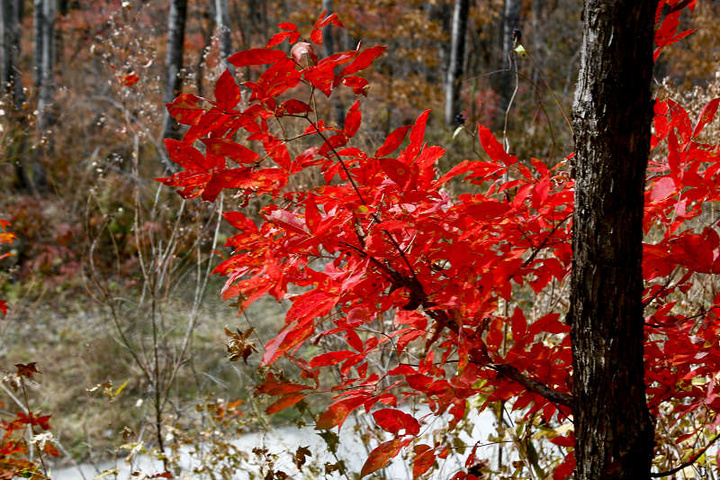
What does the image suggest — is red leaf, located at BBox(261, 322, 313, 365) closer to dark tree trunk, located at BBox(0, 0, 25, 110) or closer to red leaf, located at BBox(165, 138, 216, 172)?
red leaf, located at BBox(165, 138, 216, 172)

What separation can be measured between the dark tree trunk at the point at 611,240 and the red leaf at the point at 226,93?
1.75 feet

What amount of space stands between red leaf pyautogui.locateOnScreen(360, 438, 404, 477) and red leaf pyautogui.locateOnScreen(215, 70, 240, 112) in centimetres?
65

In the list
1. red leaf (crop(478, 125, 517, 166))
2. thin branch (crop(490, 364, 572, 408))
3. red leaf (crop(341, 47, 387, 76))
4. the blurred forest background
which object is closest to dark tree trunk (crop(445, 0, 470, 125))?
the blurred forest background

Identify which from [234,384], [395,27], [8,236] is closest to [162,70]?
[395,27]

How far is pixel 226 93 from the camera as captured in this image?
87 centimetres

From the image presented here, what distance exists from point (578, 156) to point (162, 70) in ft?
34.5

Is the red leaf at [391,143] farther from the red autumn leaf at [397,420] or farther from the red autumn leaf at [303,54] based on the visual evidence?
the red autumn leaf at [397,420]

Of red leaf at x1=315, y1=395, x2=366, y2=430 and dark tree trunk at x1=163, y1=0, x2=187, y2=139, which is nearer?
red leaf at x1=315, y1=395, x2=366, y2=430

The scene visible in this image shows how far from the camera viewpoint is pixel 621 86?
2.85 ft

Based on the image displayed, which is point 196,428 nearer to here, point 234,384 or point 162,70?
point 234,384

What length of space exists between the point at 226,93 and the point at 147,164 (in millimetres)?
7957

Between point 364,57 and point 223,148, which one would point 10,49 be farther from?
point 364,57

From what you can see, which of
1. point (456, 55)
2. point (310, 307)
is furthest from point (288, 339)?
point (456, 55)

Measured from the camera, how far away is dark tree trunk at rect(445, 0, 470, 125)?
314 inches
